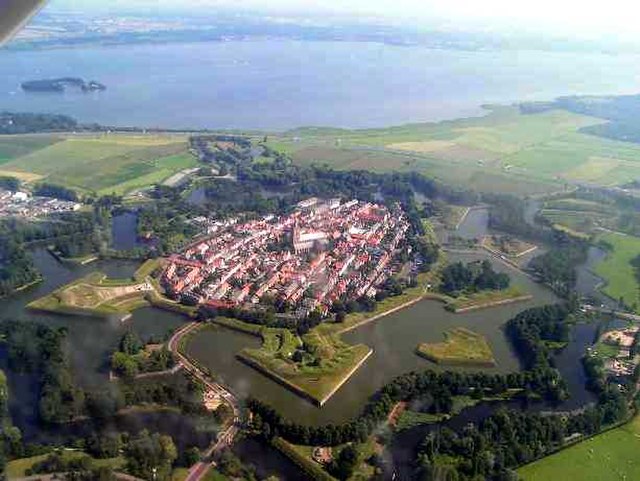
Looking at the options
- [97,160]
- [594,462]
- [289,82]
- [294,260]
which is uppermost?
[289,82]

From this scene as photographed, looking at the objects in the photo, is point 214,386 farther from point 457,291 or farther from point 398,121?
point 398,121

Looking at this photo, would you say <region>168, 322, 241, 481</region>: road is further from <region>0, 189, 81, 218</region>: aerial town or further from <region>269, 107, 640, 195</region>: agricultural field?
<region>269, 107, 640, 195</region>: agricultural field

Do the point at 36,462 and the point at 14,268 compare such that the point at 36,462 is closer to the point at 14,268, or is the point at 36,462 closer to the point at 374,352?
the point at 374,352

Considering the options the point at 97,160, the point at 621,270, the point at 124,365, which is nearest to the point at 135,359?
the point at 124,365

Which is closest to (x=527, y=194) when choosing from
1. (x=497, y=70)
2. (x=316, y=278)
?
(x=316, y=278)

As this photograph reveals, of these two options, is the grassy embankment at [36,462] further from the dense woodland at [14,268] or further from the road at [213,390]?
the dense woodland at [14,268]

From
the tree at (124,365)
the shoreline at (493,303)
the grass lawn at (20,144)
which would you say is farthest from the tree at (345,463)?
the grass lawn at (20,144)

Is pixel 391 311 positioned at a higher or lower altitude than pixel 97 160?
lower
